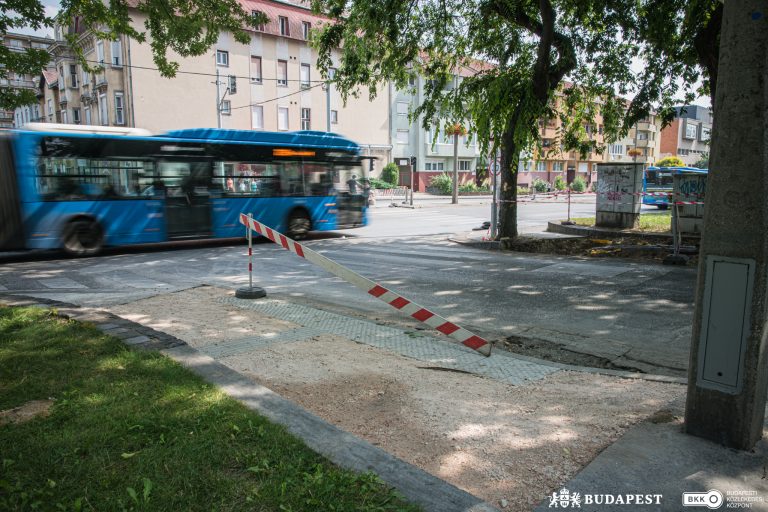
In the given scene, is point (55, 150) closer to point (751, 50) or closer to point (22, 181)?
point (22, 181)

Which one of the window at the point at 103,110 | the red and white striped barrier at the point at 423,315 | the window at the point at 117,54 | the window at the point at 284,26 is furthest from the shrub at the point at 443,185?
the red and white striped barrier at the point at 423,315

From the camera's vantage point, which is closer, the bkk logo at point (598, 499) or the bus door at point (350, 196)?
the bkk logo at point (598, 499)

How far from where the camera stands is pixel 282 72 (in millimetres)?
44562

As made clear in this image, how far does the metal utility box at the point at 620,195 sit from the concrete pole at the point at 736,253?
579 inches

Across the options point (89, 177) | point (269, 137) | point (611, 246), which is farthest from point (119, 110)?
point (611, 246)

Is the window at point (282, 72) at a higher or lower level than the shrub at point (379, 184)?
higher

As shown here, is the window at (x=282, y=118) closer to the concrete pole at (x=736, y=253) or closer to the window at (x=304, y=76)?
the window at (x=304, y=76)

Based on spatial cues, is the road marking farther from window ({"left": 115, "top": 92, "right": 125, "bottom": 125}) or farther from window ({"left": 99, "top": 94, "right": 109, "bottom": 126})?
window ({"left": 99, "top": 94, "right": 109, "bottom": 126})

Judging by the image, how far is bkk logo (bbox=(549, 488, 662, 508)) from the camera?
112 inches

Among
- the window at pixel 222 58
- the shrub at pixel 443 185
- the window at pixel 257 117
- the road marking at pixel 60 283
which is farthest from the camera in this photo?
the shrub at pixel 443 185

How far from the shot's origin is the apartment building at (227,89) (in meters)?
37.1

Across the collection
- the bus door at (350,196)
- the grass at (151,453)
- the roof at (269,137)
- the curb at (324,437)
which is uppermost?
the roof at (269,137)

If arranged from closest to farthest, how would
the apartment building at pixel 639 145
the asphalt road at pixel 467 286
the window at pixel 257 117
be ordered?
the asphalt road at pixel 467 286 → the window at pixel 257 117 → the apartment building at pixel 639 145

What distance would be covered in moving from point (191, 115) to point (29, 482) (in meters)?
40.1
